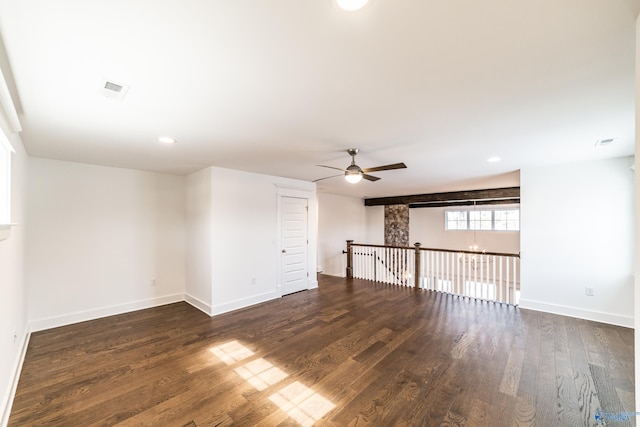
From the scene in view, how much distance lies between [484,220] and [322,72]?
890 cm

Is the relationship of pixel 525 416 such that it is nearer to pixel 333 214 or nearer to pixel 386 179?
pixel 386 179

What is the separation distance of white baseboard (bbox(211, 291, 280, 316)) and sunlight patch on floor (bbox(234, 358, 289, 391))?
5.62ft

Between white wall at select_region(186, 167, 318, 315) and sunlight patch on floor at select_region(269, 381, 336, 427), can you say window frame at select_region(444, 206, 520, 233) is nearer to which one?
white wall at select_region(186, 167, 318, 315)

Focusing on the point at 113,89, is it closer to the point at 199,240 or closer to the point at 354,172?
the point at 354,172

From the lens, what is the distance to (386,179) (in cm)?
553

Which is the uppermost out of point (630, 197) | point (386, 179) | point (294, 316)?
point (386, 179)

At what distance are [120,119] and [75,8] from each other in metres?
1.42

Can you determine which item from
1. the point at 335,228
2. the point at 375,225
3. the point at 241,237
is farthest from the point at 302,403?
the point at 375,225

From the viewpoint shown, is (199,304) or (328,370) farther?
(199,304)

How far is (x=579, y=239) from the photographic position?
4043mm

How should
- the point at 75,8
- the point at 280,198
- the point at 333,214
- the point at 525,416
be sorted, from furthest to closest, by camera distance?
the point at 333,214 → the point at 280,198 → the point at 525,416 → the point at 75,8

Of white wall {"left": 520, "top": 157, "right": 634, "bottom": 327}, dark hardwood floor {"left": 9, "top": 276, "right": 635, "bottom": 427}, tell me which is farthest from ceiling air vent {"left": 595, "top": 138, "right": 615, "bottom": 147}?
dark hardwood floor {"left": 9, "top": 276, "right": 635, "bottom": 427}

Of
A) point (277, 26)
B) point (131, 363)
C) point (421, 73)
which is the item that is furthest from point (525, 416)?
point (131, 363)

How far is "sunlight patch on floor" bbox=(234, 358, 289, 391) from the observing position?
95.8 inches
